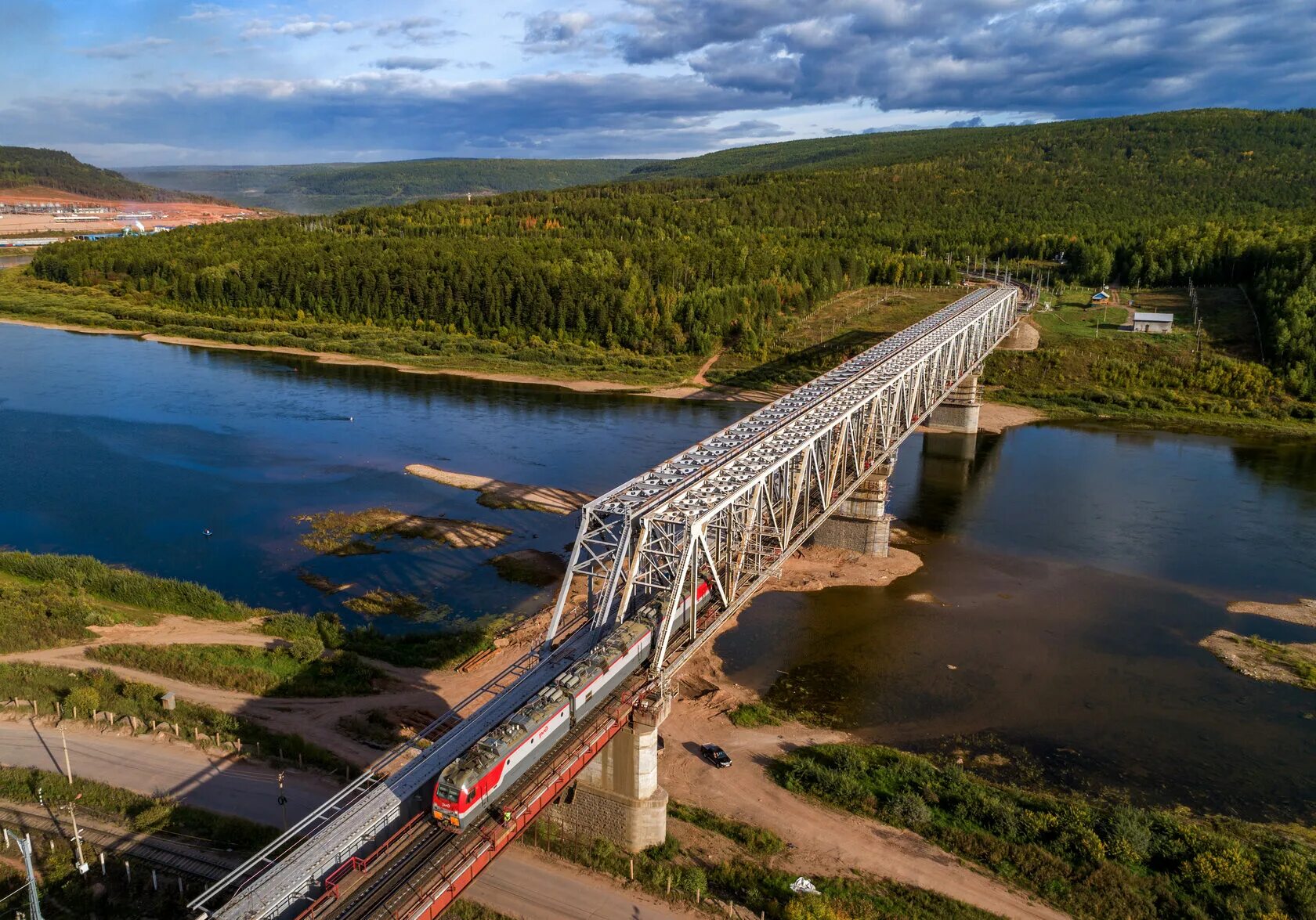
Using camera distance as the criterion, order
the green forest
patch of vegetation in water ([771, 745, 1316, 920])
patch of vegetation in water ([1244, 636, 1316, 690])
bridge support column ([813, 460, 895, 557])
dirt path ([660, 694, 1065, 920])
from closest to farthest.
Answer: patch of vegetation in water ([771, 745, 1316, 920]), dirt path ([660, 694, 1065, 920]), patch of vegetation in water ([1244, 636, 1316, 690]), bridge support column ([813, 460, 895, 557]), the green forest

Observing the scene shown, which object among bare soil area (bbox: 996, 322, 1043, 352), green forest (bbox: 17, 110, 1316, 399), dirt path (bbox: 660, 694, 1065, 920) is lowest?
dirt path (bbox: 660, 694, 1065, 920)

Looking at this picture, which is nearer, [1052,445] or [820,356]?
[1052,445]

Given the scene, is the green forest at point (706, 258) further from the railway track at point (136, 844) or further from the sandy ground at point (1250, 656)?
the railway track at point (136, 844)

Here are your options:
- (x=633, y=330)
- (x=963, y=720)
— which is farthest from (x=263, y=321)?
(x=963, y=720)

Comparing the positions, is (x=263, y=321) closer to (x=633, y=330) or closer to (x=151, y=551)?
(x=633, y=330)

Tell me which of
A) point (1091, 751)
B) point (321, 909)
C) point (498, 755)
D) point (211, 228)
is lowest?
point (1091, 751)

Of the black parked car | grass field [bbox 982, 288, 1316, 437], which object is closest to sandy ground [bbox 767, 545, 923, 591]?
the black parked car

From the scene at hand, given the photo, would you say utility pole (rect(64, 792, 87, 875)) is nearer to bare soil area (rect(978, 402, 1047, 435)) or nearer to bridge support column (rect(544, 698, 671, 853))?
bridge support column (rect(544, 698, 671, 853))

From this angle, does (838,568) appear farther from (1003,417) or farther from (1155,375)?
(1155,375)
